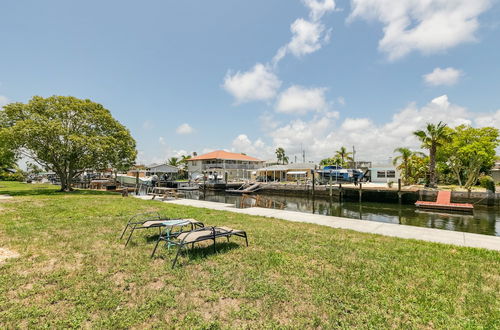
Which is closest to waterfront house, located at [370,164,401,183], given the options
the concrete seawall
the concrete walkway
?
the concrete seawall

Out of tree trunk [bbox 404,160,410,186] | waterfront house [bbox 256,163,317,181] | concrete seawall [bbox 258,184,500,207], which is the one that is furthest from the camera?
waterfront house [bbox 256,163,317,181]

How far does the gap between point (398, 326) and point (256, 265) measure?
2546 millimetres

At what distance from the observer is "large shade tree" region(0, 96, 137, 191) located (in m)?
18.5

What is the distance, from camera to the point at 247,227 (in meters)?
8.29

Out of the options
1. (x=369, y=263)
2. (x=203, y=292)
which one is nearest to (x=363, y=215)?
(x=369, y=263)

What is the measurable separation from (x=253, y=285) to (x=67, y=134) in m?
21.6

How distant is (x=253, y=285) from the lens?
4062 mm

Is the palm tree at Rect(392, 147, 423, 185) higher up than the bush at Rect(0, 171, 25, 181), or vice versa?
the palm tree at Rect(392, 147, 423, 185)

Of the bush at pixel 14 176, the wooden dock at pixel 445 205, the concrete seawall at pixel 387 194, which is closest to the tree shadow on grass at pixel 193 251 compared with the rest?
the wooden dock at pixel 445 205

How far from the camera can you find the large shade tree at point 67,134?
1847 cm

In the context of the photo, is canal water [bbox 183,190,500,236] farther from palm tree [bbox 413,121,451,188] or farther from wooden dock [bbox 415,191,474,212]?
palm tree [bbox 413,121,451,188]

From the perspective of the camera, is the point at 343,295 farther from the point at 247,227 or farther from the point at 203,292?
the point at 247,227

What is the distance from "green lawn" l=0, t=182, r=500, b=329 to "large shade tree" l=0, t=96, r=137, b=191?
15.1 m

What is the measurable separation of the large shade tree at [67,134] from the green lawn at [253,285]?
15136 mm
